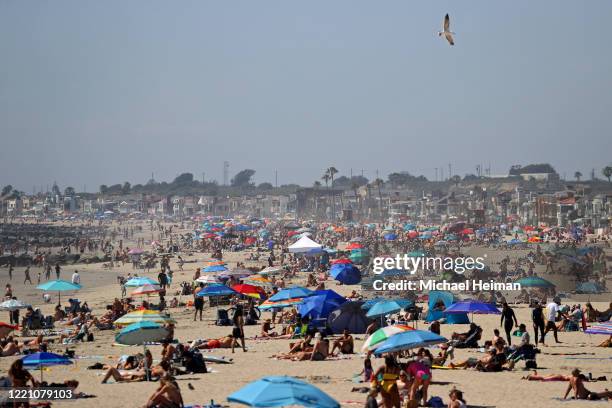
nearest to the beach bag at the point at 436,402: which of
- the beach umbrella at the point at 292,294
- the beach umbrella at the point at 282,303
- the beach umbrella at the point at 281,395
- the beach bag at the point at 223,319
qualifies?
the beach umbrella at the point at 281,395

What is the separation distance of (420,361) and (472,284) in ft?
47.5

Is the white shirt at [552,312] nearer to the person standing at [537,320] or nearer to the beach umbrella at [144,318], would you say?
the person standing at [537,320]

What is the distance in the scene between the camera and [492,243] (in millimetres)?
51844

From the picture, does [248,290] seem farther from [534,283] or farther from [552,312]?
[552,312]

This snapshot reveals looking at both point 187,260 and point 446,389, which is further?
point 187,260

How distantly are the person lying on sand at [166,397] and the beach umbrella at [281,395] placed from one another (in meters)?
2.17

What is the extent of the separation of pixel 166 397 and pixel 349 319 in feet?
28.7

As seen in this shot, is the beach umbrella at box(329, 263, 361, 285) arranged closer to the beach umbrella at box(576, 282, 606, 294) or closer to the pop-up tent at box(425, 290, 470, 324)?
the beach umbrella at box(576, 282, 606, 294)

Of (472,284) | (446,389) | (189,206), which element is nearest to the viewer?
(446,389)

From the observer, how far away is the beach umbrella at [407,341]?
12281 millimetres

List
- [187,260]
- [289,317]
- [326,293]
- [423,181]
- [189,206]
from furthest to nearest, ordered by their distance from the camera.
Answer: [423,181] < [189,206] < [187,260] < [289,317] < [326,293]

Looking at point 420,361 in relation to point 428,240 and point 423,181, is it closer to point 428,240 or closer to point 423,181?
point 428,240

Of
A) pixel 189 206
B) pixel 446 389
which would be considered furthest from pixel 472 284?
pixel 189 206

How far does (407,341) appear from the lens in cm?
1236
